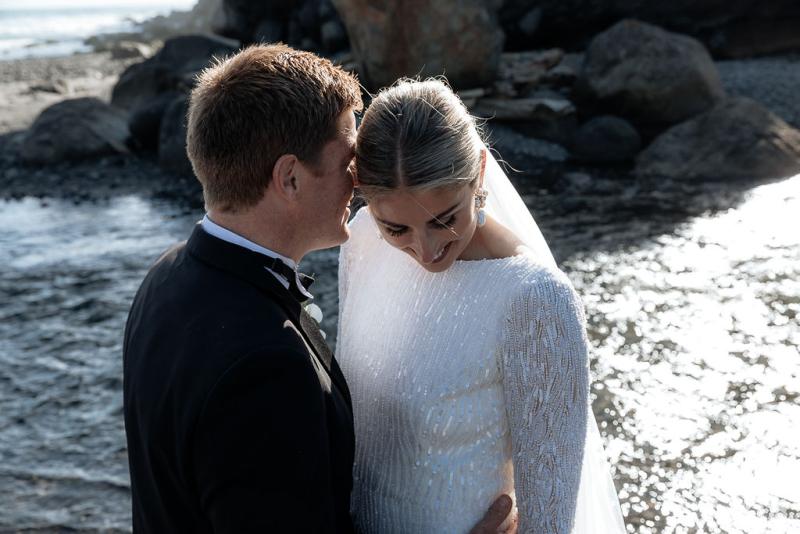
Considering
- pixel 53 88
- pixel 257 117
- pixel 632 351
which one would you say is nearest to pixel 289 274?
pixel 257 117

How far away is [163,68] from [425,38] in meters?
6.08

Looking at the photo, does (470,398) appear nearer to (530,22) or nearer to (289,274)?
(289,274)

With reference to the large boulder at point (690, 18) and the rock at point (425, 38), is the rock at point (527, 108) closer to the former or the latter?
the rock at point (425, 38)

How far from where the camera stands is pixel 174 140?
1367cm

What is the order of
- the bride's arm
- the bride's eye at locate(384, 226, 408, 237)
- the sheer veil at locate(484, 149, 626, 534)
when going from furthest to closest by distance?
the sheer veil at locate(484, 149, 626, 534) → the bride's eye at locate(384, 226, 408, 237) → the bride's arm

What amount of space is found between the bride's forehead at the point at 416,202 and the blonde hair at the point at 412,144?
21 mm

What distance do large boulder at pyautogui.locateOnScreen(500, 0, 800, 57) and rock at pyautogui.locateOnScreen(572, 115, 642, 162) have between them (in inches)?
181

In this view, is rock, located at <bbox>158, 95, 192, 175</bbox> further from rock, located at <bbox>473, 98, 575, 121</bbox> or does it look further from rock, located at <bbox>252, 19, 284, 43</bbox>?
rock, located at <bbox>252, 19, 284, 43</bbox>

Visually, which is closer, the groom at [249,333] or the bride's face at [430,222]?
the groom at [249,333]

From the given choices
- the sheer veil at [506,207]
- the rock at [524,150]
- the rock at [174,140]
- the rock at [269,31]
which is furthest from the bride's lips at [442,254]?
the rock at [269,31]

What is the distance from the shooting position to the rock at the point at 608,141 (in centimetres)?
1202

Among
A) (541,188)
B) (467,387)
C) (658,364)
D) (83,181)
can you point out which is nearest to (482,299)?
(467,387)

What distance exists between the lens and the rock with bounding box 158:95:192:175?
44.5 ft

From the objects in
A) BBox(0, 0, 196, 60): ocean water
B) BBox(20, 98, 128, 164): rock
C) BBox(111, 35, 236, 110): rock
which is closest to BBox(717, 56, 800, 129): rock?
BBox(111, 35, 236, 110): rock
